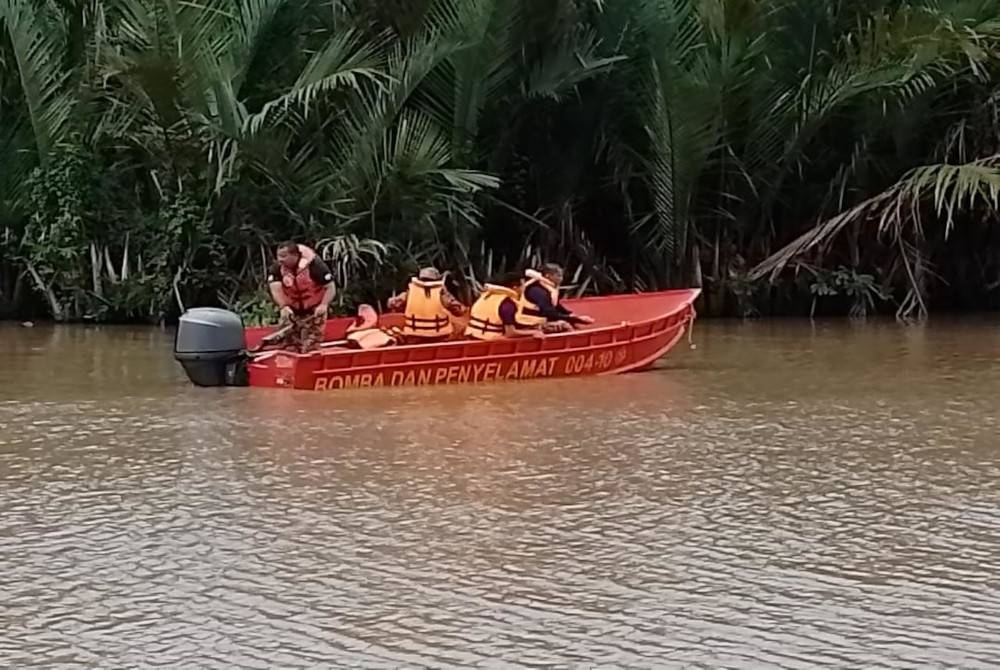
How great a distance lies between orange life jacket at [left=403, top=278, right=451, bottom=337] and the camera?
36.9 feet

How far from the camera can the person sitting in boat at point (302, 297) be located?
1130 cm

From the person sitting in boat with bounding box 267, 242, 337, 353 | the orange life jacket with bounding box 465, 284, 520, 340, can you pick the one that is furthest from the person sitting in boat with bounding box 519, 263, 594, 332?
the person sitting in boat with bounding box 267, 242, 337, 353

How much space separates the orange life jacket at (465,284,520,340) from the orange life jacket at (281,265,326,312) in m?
1.13

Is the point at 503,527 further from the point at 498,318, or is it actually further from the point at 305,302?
the point at 305,302

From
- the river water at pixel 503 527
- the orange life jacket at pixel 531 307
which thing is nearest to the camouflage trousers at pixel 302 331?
the river water at pixel 503 527

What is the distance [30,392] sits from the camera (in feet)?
35.0

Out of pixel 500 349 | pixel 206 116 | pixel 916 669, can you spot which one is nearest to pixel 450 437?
pixel 500 349

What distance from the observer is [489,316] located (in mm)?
11438

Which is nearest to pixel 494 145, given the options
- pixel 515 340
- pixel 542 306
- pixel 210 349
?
pixel 542 306

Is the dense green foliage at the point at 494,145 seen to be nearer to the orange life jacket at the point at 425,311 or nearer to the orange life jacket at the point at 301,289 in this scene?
the orange life jacket at the point at 301,289

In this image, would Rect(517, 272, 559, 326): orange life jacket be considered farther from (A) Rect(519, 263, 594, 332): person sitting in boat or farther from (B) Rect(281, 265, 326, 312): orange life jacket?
(B) Rect(281, 265, 326, 312): orange life jacket

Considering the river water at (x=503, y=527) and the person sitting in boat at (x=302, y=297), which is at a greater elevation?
the person sitting in boat at (x=302, y=297)

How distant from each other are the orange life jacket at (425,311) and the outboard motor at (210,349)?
4.18 ft

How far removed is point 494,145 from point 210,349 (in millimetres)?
7112
